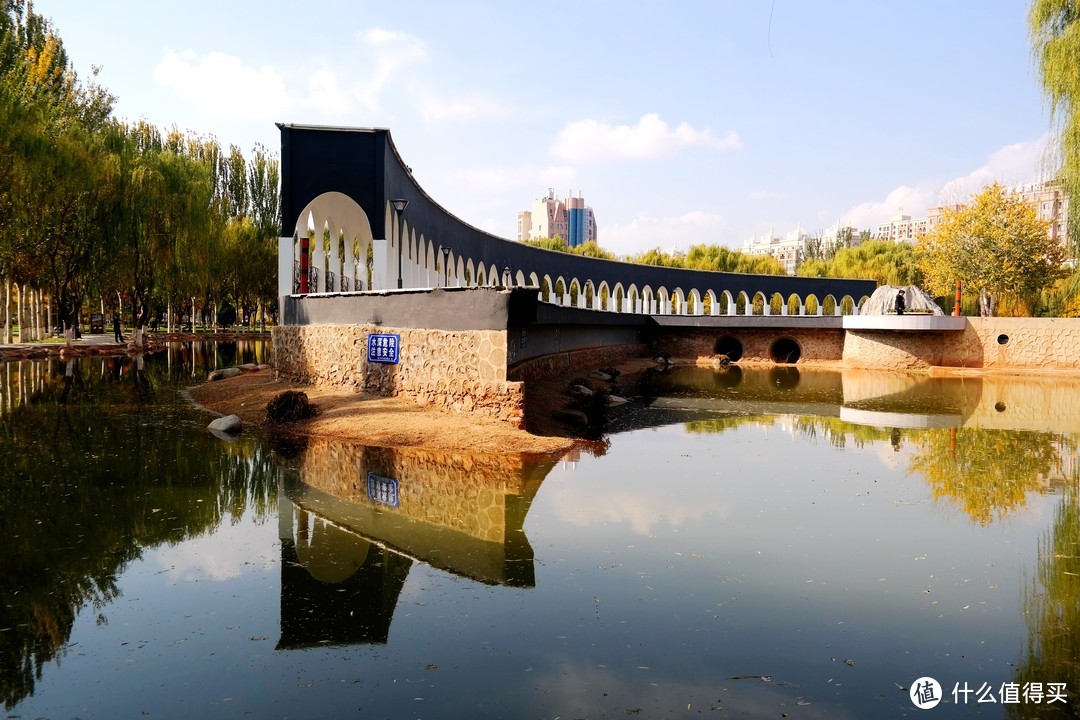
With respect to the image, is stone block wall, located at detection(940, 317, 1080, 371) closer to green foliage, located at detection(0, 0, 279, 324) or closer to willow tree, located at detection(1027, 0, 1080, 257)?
willow tree, located at detection(1027, 0, 1080, 257)

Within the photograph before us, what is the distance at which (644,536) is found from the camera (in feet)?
22.7

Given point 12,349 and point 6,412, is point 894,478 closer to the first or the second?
point 6,412

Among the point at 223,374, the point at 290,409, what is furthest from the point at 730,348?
the point at 290,409

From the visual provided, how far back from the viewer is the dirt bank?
1118 cm

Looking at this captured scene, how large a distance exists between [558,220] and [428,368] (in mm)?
155933

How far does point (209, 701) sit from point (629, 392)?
17.5 metres

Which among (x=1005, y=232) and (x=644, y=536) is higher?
(x=1005, y=232)

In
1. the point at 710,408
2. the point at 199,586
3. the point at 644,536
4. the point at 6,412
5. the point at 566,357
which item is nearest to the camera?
the point at 199,586

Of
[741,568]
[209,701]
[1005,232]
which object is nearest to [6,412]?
[209,701]

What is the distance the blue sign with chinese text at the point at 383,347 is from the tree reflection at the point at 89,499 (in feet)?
10.7

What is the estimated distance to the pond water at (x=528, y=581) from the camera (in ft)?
13.3

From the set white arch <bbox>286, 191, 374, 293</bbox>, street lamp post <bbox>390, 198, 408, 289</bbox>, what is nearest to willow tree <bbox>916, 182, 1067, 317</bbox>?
street lamp post <bbox>390, 198, 408, 289</bbox>

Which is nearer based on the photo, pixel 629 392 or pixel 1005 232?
pixel 629 392

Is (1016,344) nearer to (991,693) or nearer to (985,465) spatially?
(985,465)
